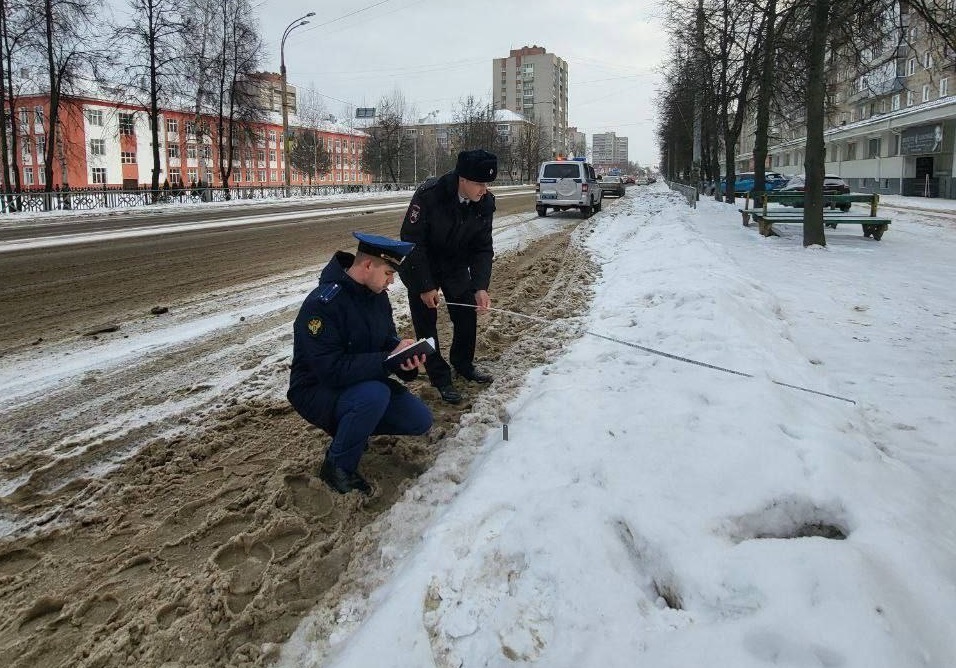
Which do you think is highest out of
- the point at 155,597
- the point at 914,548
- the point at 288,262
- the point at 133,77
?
the point at 133,77

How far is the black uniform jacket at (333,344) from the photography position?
10.5 feet

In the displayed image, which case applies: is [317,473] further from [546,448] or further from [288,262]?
[288,262]

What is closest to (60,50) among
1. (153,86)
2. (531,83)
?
(153,86)

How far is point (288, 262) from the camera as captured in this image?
35.4ft

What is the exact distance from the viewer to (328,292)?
10.6 feet

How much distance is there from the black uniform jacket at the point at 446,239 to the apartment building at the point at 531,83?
141m

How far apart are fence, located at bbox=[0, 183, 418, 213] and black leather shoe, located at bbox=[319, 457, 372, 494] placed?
31757 mm

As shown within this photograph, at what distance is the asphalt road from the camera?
6.79m

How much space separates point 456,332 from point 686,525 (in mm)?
2827

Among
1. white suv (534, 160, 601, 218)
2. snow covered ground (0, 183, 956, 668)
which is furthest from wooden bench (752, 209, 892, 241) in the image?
snow covered ground (0, 183, 956, 668)

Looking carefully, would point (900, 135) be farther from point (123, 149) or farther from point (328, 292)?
point (123, 149)

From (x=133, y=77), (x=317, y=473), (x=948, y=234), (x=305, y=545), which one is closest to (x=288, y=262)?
(x=317, y=473)

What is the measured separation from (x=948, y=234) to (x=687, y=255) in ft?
33.2

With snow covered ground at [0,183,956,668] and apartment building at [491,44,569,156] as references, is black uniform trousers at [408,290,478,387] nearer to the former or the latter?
snow covered ground at [0,183,956,668]
